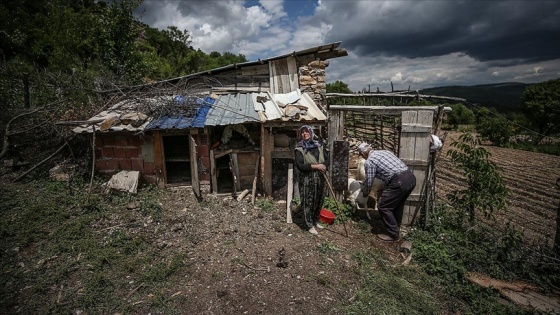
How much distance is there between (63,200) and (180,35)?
88.2 ft

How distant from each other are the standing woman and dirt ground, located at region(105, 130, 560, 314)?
0.51 m

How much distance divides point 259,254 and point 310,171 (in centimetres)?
183

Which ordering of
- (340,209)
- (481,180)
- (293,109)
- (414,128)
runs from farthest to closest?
(293,109)
(340,209)
(414,128)
(481,180)

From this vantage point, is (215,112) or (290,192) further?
(215,112)

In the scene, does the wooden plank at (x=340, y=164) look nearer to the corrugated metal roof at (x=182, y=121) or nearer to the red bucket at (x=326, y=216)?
the red bucket at (x=326, y=216)

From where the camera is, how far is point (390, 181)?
16.8 feet

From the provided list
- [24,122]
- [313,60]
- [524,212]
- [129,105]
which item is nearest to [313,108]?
[313,60]

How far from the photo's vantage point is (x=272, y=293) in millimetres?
3824

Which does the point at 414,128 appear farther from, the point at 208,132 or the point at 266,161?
the point at 208,132

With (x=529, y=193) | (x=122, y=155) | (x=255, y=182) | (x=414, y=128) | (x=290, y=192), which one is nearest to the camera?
(x=414, y=128)

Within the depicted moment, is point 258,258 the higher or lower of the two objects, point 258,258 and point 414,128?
the lower

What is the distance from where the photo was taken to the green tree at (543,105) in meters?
29.1

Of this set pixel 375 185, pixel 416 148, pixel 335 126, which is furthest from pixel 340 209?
pixel 416 148

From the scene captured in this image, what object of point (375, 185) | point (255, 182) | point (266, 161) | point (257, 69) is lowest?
point (255, 182)
